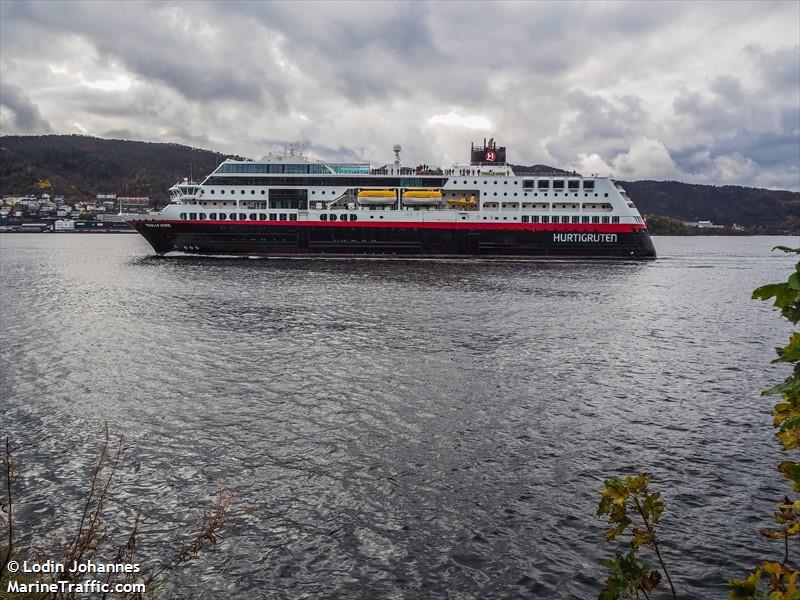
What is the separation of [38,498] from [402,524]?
20.2 ft

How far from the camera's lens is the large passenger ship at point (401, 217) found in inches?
2228

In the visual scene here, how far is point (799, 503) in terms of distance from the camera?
3027mm

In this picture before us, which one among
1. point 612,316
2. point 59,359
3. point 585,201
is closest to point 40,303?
point 59,359

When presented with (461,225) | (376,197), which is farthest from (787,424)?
(376,197)

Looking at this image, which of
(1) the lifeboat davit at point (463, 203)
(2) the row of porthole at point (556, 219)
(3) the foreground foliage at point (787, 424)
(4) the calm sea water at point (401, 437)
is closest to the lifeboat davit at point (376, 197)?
(1) the lifeboat davit at point (463, 203)

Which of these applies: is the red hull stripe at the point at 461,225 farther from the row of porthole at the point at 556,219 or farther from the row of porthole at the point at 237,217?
the row of porthole at the point at 237,217

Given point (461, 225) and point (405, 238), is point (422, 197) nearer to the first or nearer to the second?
point (405, 238)

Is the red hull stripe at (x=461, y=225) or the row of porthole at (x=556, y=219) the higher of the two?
the row of porthole at (x=556, y=219)

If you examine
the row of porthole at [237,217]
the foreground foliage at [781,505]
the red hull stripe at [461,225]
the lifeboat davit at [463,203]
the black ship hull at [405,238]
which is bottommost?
the foreground foliage at [781,505]

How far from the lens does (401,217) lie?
56.7 meters

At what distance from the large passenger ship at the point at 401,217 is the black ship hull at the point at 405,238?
0.35ft

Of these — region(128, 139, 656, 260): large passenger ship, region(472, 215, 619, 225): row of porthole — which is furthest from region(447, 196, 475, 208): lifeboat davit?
region(472, 215, 619, 225): row of porthole

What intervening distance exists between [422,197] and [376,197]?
198 inches

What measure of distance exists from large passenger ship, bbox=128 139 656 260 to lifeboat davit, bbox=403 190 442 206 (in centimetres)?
11
